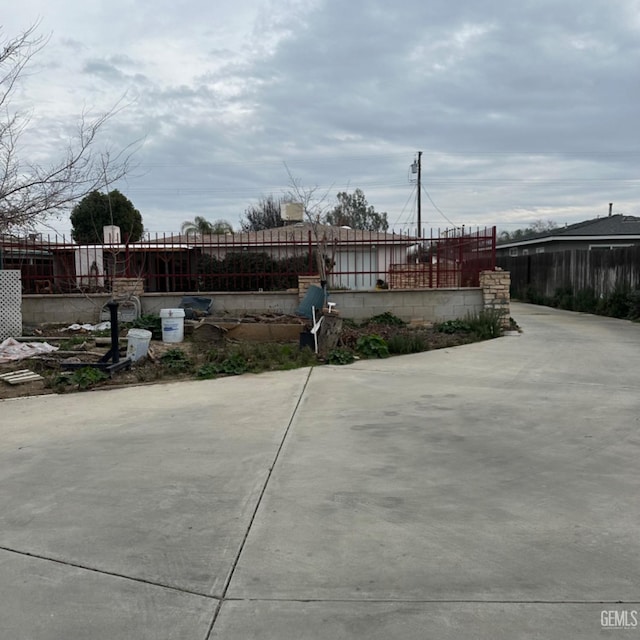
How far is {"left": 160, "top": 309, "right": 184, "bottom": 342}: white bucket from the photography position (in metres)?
12.0

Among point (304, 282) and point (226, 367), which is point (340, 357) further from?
point (304, 282)

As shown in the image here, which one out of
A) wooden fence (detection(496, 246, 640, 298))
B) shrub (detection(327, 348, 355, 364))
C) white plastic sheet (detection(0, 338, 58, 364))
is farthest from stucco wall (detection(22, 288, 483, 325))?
wooden fence (detection(496, 246, 640, 298))

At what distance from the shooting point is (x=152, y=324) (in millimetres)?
12836

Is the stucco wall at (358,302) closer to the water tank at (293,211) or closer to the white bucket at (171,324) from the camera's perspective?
the white bucket at (171,324)

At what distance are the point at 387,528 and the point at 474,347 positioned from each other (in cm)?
857

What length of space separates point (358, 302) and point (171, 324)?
437 centimetres

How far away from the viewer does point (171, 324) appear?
1207 centimetres

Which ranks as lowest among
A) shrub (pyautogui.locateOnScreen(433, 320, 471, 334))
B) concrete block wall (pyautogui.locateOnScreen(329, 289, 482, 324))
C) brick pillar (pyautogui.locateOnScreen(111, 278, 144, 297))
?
shrub (pyautogui.locateOnScreen(433, 320, 471, 334))

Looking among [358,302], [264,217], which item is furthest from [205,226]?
[358,302]

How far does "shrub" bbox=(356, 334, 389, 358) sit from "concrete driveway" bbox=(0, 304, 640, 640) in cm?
327

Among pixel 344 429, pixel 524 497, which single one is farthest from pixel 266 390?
pixel 524 497

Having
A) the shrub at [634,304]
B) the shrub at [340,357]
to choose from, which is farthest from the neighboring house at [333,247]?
the shrub at [634,304]

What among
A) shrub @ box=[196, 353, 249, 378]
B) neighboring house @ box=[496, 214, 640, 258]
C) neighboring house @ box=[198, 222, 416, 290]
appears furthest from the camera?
neighboring house @ box=[496, 214, 640, 258]

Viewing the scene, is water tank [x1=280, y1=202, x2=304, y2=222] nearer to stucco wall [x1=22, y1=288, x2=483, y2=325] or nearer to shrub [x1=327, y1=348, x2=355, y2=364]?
stucco wall [x1=22, y1=288, x2=483, y2=325]
